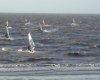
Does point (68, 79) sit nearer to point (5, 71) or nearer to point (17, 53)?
point (5, 71)

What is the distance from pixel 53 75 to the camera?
2470 cm

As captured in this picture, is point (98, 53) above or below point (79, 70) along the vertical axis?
below

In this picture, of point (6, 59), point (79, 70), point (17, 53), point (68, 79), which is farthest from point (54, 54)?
point (68, 79)

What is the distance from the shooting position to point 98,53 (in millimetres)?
57281

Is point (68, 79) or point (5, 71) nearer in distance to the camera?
point (68, 79)

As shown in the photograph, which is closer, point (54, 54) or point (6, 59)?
point (6, 59)

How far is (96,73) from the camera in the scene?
25562mm

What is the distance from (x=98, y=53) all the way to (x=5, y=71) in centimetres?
3216

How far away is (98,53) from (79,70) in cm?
3068

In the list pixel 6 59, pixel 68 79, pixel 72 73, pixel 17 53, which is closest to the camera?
pixel 68 79

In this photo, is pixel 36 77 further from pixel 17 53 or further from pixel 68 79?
pixel 17 53

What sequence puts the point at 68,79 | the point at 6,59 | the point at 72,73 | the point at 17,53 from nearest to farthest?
1. the point at 68,79
2. the point at 72,73
3. the point at 6,59
4. the point at 17,53

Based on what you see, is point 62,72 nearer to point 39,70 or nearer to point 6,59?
point 39,70

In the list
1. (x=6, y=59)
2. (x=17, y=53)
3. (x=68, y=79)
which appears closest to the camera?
(x=68, y=79)
